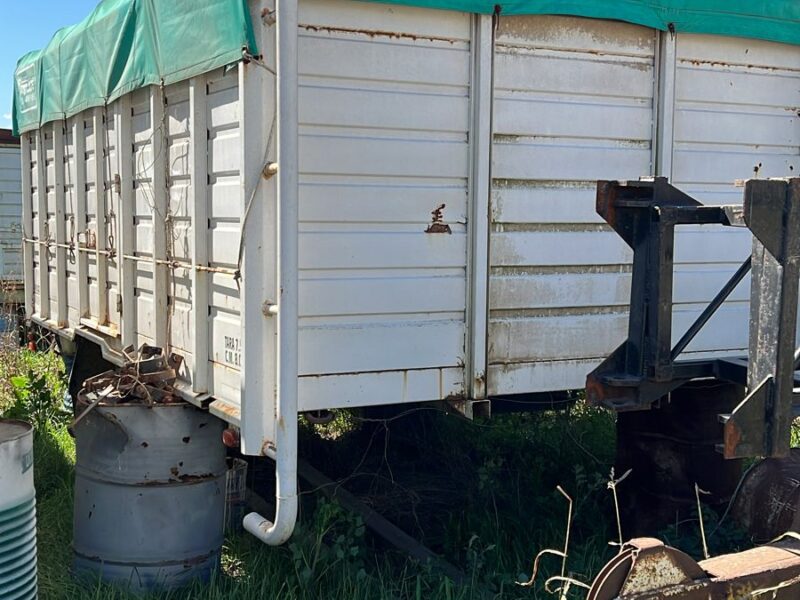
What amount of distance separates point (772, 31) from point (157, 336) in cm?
360

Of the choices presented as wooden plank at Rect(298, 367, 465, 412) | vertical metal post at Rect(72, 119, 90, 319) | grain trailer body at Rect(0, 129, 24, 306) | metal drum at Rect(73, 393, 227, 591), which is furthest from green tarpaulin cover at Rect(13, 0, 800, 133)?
grain trailer body at Rect(0, 129, 24, 306)

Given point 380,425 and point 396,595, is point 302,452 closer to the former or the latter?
point 380,425

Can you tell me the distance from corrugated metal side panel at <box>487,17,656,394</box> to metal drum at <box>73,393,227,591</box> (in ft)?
5.04

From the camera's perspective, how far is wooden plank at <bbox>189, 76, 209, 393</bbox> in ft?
15.2

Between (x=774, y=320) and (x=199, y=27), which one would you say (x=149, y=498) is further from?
(x=774, y=320)

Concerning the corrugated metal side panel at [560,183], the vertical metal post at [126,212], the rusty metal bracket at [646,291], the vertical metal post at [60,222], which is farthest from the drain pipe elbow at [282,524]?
the vertical metal post at [60,222]

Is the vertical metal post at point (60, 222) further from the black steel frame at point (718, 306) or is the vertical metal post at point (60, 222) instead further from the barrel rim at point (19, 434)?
the black steel frame at point (718, 306)

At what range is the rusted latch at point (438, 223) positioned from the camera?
4.41 m

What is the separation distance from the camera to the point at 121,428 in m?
4.76

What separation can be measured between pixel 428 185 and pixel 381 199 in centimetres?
24

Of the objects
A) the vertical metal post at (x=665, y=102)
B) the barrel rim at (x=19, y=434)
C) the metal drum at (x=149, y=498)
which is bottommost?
the metal drum at (x=149, y=498)

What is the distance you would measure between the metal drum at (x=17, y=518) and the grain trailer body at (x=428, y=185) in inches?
34.0

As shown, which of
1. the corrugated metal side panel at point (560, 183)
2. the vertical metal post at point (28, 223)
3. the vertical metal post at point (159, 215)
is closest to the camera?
the corrugated metal side panel at point (560, 183)

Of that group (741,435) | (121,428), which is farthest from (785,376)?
(121,428)
